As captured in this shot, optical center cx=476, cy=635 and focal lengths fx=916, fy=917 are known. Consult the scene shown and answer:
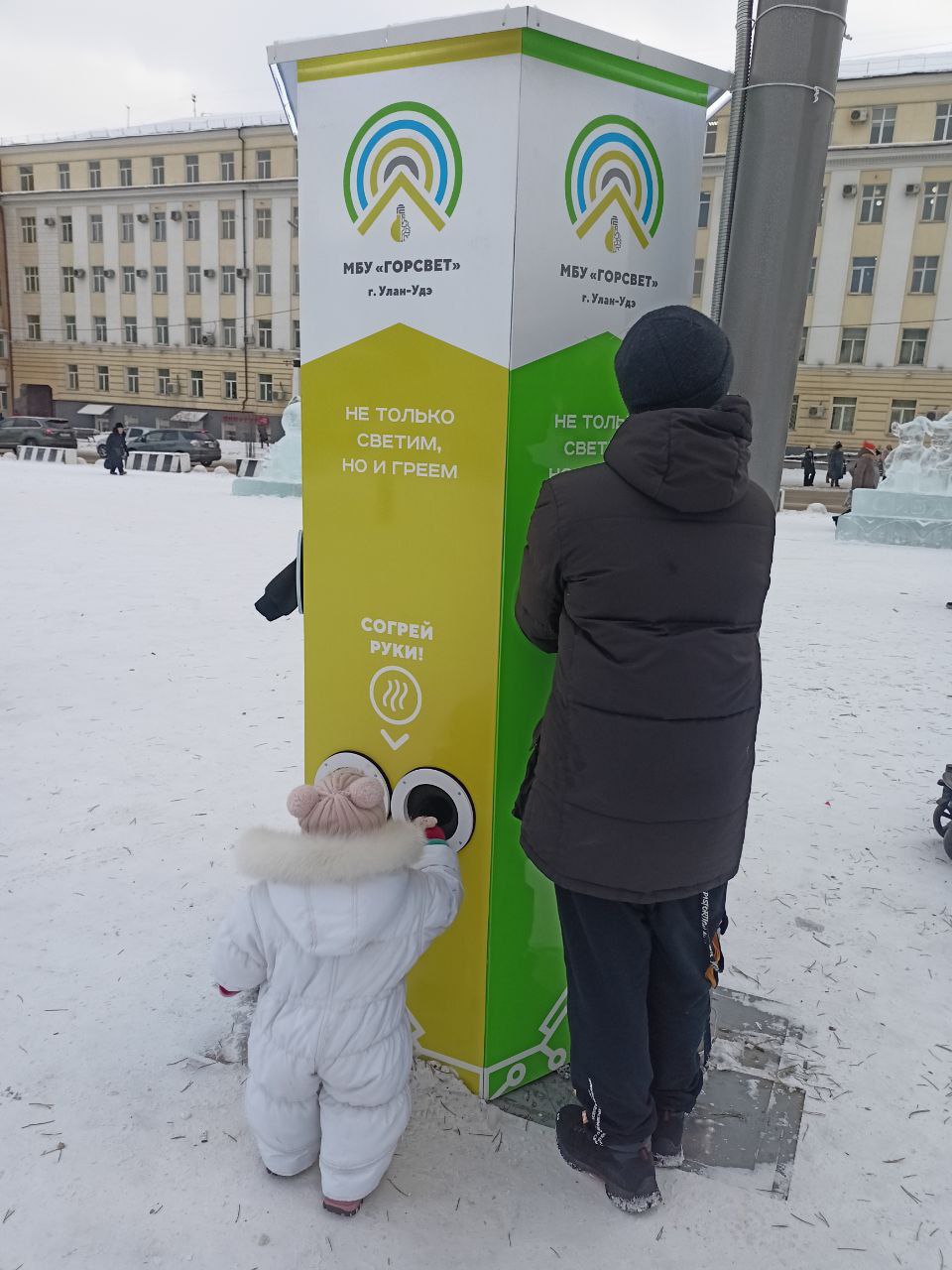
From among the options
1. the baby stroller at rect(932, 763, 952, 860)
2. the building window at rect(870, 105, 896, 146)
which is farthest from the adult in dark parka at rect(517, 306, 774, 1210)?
the building window at rect(870, 105, 896, 146)

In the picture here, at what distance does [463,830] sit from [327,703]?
1.60ft

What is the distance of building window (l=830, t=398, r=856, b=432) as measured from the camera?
112 feet

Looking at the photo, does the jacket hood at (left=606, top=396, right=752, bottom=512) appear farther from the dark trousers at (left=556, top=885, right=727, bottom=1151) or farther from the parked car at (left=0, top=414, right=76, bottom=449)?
the parked car at (left=0, top=414, right=76, bottom=449)

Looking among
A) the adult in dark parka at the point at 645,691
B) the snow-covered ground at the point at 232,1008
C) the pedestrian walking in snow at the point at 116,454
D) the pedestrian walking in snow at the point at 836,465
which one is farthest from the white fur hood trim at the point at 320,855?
the pedestrian walking in snow at the point at 836,465

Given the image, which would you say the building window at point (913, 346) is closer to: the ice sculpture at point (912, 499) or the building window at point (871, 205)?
the building window at point (871, 205)

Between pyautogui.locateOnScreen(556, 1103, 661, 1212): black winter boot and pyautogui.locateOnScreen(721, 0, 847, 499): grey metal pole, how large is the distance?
1512 mm

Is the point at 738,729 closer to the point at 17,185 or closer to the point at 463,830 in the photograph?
the point at 463,830

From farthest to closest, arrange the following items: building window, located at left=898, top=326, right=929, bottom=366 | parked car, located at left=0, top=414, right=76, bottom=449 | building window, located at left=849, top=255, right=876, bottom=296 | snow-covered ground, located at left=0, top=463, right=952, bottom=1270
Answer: building window, located at left=849, top=255, right=876, bottom=296, building window, located at left=898, top=326, right=929, bottom=366, parked car, located at left=0, top=414, right=76, bottom=449, snow-covered ground, located at left=0, top=463, right=952, bottom=1270

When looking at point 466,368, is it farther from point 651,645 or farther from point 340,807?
point 340,807

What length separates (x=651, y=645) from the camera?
168 centimetres

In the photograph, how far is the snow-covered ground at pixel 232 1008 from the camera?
1.88 meters

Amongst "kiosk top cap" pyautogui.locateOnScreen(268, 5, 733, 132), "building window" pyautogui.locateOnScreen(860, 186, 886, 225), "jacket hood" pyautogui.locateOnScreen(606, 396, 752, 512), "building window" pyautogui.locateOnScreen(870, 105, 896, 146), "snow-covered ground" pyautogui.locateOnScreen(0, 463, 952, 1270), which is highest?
"building window" pyautogui.locateOnScreen(870, 105, 896, 146)

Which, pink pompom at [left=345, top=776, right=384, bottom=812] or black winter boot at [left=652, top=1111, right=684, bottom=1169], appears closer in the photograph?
pink pompom at [left=345, top=776, right=384, bottom=812]

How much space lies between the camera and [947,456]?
1445cm
